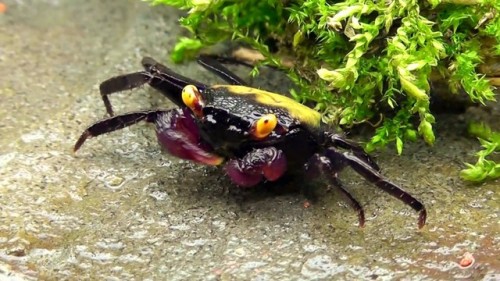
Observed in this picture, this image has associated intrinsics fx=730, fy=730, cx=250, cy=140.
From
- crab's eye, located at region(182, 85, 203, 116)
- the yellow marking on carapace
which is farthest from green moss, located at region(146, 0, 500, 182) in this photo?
crab's eye, located at region(182, 85, 203, 116)

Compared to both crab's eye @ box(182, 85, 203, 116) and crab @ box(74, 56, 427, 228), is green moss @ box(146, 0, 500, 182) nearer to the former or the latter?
crab @ box(74, 56, 427, 228)

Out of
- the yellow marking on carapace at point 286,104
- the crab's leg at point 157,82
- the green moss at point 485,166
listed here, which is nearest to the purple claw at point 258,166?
the yellow marking on carapace at point 286,104

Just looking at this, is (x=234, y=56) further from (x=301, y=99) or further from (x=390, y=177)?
(x=390, y=177)

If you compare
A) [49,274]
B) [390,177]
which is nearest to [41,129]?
[49,274]

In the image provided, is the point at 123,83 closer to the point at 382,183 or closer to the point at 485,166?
the point at 382,183

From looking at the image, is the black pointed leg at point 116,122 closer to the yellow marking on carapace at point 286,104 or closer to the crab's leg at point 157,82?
the crab's leg at point 157,82
